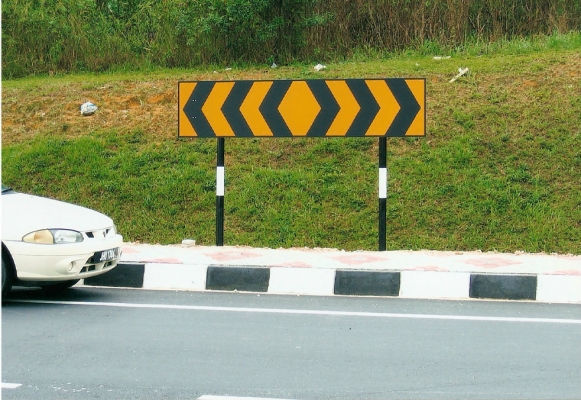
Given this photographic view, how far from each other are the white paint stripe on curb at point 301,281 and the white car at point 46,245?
5.09 feet

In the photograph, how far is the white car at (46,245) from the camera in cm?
686

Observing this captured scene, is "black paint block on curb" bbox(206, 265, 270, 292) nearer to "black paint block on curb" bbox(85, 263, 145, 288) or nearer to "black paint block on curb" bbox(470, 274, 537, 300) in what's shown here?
"black paint block on curb" bbox(85, 263, 145, 288)

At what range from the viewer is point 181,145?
1255 centimetres

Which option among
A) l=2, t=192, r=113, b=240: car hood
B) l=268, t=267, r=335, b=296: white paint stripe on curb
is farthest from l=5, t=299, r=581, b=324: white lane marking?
l=268, t=267, r=335, b=296: white paint stripe on curb

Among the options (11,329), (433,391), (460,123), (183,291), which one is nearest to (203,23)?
(460,123)

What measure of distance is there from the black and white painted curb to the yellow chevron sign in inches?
75.8

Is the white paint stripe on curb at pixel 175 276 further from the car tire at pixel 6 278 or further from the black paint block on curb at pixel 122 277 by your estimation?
the car tire at pixel 6 278

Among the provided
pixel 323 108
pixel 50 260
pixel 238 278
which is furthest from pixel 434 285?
pixel 50 260

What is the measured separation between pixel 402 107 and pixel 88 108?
21.5ft

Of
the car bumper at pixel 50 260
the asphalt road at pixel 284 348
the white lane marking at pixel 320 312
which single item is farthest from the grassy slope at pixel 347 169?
the car bumper at pixel 50 260

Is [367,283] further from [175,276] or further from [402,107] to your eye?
[402,107]

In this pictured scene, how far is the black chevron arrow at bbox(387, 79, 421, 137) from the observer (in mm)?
9078

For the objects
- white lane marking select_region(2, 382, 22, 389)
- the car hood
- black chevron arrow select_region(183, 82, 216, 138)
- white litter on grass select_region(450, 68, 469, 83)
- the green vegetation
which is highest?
the green vegetation

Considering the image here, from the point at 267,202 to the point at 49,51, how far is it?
8.76 metres
